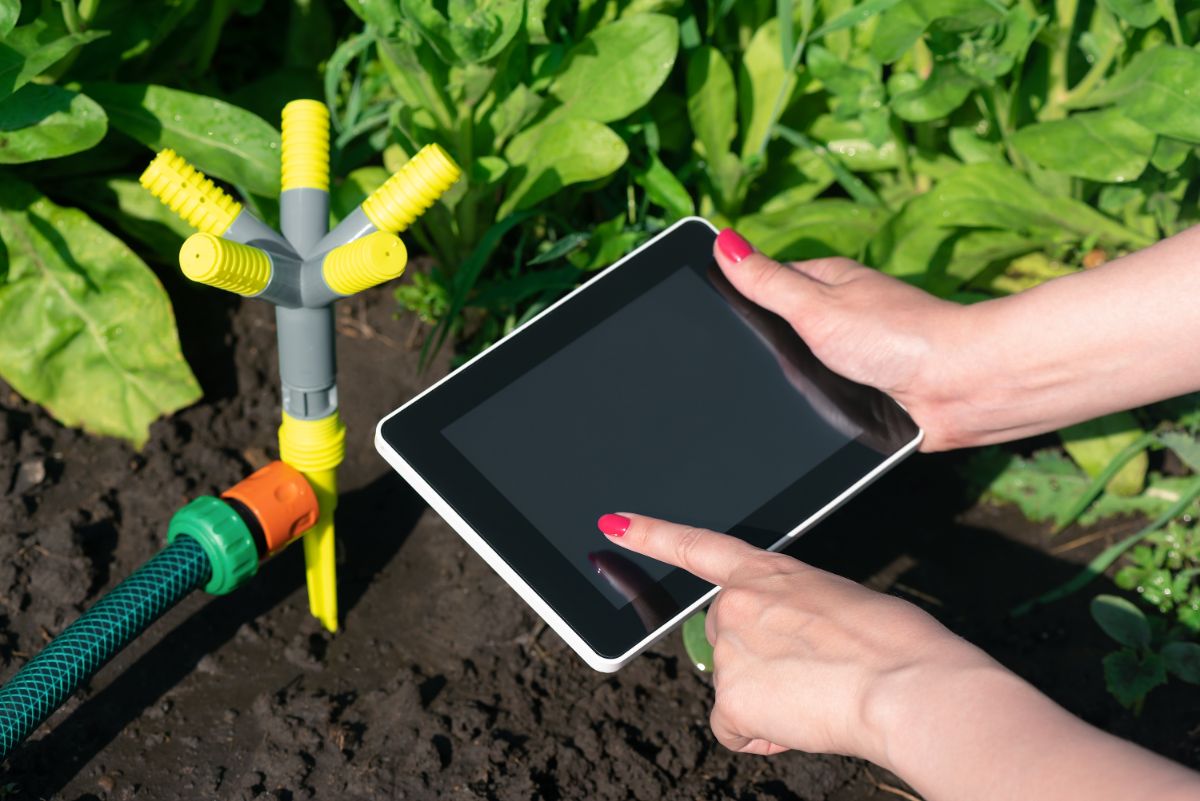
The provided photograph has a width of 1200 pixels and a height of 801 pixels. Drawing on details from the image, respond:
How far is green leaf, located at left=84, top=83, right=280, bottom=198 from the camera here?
180 cm

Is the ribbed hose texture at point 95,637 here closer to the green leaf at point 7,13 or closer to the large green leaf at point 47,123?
the large green leaf at point 47,123

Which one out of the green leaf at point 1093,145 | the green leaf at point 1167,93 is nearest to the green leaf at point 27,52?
the green leaf at point 1093,145

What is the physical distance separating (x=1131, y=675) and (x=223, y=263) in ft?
4.70


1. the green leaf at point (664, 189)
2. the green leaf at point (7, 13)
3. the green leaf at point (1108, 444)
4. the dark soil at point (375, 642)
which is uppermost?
the green leaf at point (7, 13)

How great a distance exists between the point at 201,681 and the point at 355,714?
231 millimetres

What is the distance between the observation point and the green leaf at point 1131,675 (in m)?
1.80

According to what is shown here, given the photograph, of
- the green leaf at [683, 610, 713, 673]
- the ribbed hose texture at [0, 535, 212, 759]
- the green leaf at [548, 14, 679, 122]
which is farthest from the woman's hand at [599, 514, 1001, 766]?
the green leaf at [548, 14, 679, 122]

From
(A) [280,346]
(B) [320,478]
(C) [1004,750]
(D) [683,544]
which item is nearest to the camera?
(C) [1004,750]

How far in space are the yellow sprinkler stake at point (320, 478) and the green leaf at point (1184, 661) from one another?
1260mm

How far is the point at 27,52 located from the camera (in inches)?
67.5

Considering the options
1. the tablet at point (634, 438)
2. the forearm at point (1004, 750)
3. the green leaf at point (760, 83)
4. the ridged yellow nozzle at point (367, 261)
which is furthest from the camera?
the green leaf at point (760, 83)

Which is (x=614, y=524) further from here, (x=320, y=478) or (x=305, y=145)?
(x=305, y=145)

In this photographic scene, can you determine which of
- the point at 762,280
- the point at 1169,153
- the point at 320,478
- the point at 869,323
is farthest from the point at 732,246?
the point at 1169,153

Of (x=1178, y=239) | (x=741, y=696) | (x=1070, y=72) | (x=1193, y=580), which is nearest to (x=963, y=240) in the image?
(x=1070, y=72)
